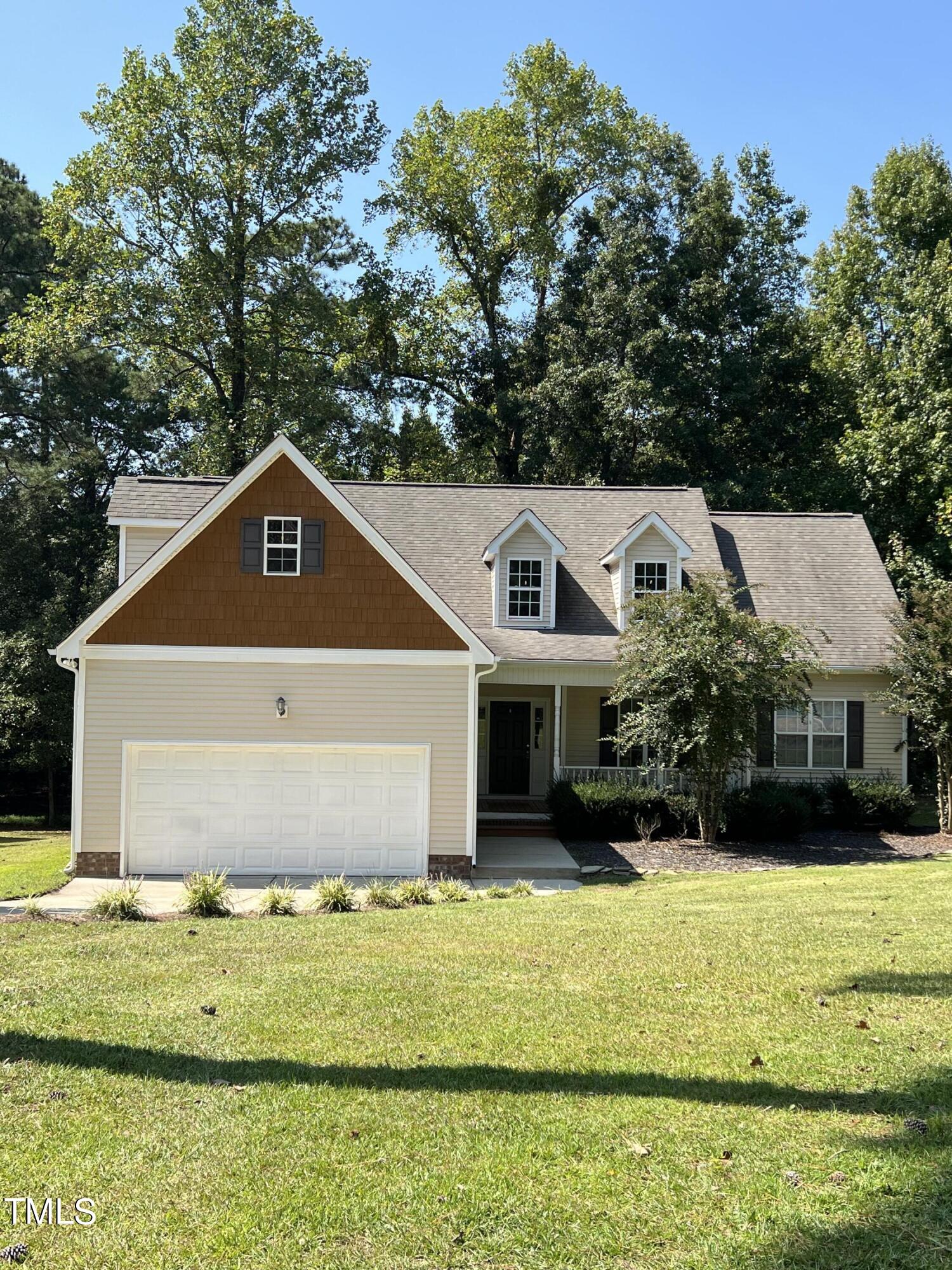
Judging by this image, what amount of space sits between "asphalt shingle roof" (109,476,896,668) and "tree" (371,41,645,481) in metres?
12.2

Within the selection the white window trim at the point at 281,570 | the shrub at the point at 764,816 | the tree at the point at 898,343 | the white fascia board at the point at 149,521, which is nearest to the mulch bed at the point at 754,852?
the shrub at the point at 764,816

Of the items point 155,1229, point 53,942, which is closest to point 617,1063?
point 155,1229

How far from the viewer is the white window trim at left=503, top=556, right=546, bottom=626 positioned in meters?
21.2

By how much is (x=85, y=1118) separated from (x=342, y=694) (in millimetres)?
11042

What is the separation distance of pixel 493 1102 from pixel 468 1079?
0.37 m

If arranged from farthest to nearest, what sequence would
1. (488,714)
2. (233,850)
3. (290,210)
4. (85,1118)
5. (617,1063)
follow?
(290,210) → (488,714) → (233,850) → (617,1063) → (85,1118)

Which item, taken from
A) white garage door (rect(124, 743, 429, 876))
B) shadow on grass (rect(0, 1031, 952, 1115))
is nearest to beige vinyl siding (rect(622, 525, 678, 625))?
white garage door (rect(124, 743, 429, 876))

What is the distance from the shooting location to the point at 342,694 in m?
15.9

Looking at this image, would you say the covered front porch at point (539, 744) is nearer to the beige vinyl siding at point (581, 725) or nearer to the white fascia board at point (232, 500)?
the beige vinyl siding at point (581, 725)

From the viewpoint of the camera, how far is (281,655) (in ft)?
52.0

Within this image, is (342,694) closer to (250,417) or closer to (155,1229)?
(155,1229)

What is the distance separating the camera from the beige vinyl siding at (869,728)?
2119 cm

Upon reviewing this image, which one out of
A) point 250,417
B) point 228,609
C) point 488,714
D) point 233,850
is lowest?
point 233,850

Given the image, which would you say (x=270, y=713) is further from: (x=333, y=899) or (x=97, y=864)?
(x=333, y=899)
